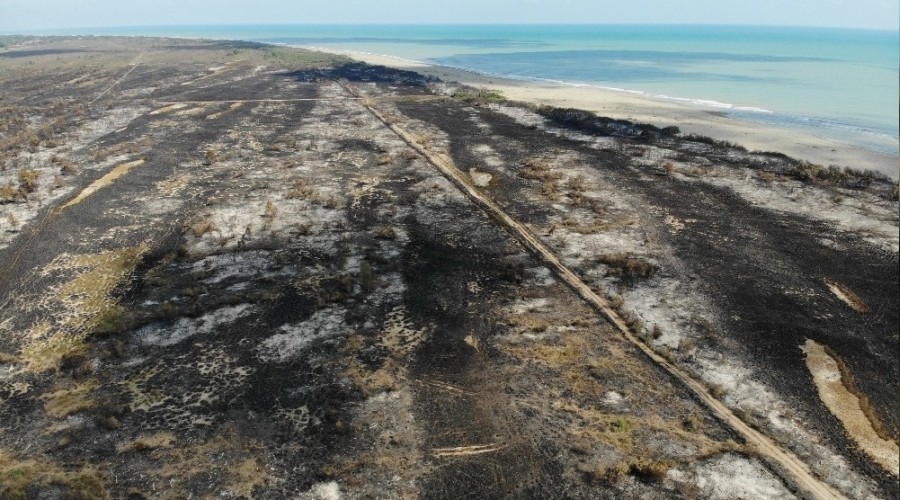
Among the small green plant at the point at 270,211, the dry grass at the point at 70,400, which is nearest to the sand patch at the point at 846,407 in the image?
the dry grass at the point at 70,400

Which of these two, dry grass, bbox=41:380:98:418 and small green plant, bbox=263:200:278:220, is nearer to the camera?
dry grass, bbox=41:380:98:418

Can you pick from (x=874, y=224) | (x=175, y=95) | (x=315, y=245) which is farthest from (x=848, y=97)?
(x=175, y=95)

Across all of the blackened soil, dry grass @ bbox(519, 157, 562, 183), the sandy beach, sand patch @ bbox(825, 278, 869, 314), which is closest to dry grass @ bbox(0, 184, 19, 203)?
the blackened soil

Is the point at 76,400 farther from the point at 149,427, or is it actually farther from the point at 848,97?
the point at 848,97

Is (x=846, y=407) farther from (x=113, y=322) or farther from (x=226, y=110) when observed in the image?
(x=226, y=110)

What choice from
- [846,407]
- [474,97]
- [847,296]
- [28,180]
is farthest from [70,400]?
[474,97]

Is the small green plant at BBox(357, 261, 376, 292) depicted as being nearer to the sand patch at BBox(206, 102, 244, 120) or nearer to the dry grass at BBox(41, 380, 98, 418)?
the dry grass at BBox(41, 380, 98, 418)
